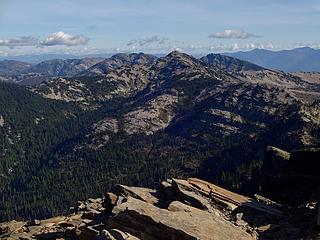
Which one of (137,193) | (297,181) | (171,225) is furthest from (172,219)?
(297,181)

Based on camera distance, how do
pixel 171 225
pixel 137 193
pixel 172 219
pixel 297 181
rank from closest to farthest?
pixel 171 225 < pixel 172 219 < pixel 137 193 < pixel 297 181

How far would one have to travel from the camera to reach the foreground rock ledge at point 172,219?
48500 mm

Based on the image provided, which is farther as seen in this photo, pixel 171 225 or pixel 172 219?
pixel 172 219

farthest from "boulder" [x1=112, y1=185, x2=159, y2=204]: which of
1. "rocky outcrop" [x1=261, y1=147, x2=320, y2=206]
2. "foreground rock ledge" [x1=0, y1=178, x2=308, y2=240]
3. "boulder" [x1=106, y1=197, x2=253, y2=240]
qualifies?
"rocky outcrop" [x1=261, y1=147, x2=320, y2=206]

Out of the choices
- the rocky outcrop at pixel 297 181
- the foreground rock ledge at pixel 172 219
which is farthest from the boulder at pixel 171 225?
the rocky outcrop at pixel 297 181

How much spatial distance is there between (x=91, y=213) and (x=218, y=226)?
2426 centimetres

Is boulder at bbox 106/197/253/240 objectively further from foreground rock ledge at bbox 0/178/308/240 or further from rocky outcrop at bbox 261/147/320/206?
rocky outcrop at bbox 261/147/320/206

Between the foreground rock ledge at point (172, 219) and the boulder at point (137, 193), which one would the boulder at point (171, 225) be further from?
the boulder at point (137, 193)

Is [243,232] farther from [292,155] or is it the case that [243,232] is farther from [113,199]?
[292,155]

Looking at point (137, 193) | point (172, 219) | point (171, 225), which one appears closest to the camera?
point (171, 225)

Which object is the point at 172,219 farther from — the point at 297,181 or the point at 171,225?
the point at 297,181

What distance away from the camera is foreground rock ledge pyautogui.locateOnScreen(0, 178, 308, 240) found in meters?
48.5

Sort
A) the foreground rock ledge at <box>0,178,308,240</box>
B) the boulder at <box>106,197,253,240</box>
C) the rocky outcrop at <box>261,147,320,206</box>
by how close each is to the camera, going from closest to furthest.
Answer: the boulder at <box>106,197,253,240</box> → the foreground rock ledge at <box>0,178,308,240</box> → the rocky outcrop at <box>261,147,320,206</box>

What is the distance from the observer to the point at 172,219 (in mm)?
49969
